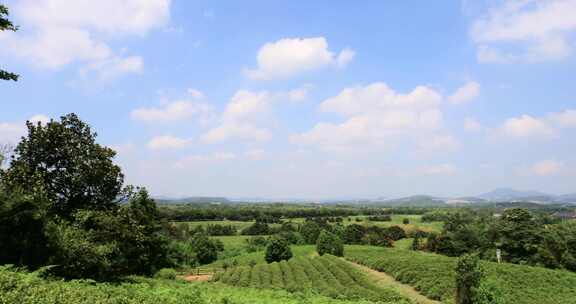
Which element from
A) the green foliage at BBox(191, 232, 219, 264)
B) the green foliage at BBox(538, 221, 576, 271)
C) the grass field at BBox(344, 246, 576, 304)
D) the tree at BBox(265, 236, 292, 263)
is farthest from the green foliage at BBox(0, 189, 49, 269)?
the green foliage at BBox(538, 221, 576, 271)

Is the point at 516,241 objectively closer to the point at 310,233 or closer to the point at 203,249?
the point at 310,233

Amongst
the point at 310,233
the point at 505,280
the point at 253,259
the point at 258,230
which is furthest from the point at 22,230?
the point at 258,230

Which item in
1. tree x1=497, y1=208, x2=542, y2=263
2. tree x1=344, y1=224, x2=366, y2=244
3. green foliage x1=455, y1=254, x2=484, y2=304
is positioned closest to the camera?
green foliage x1=455, y1=254, x2=484, y2=304

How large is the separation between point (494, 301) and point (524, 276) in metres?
19.2

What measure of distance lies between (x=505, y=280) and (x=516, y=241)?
29559 millimetres

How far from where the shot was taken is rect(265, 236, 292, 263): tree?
6906cm

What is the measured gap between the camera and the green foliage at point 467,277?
100ft

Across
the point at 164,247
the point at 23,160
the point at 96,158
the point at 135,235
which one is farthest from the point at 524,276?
the point at 23,160

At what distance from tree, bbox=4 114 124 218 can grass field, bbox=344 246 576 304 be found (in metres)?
29.1

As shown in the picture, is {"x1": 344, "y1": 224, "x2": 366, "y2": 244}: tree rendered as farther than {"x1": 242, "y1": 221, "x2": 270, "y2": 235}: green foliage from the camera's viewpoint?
No

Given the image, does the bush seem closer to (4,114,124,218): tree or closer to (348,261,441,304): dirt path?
(4,114,124,218): tree

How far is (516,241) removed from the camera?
65.5m

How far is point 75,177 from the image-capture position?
21188mm

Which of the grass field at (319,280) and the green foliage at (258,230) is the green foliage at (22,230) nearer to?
the grass field at (319,280)
